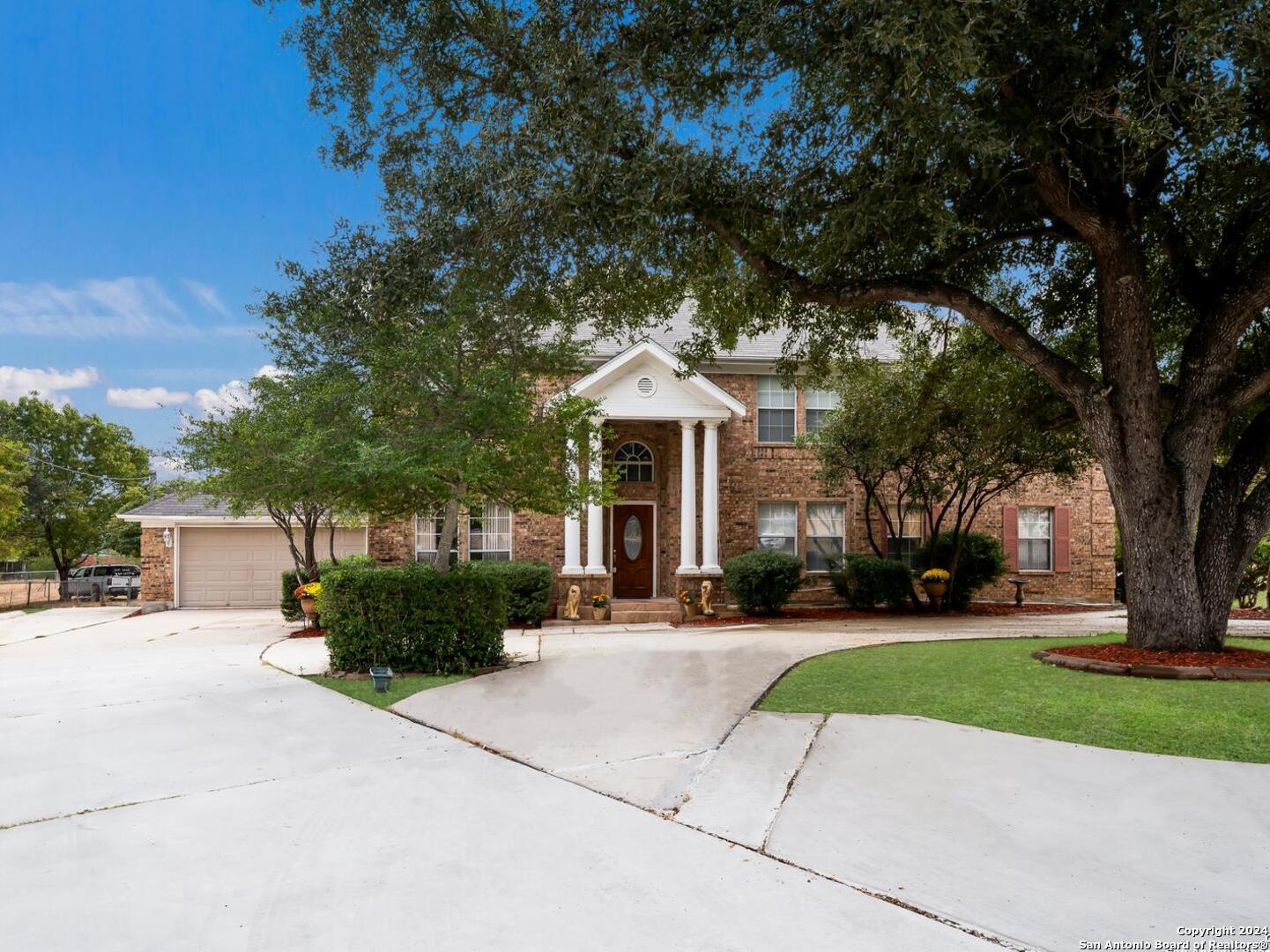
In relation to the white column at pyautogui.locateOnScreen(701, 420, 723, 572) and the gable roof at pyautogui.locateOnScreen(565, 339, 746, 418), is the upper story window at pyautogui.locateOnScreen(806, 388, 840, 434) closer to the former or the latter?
the gable roof at pyautogui.locateOnScreen(565, 339, 746, 418)

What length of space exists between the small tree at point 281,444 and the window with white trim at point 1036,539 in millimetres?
15515

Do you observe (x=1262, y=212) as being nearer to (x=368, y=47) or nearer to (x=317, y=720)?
(x=368, y=47)

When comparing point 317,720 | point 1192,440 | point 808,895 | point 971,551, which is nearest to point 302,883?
point 808,895

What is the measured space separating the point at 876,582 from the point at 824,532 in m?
2.07

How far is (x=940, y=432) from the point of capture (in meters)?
15.2

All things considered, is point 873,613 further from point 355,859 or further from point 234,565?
point 234,565

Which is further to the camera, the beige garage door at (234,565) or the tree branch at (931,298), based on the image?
the beige garage door at (234,565)

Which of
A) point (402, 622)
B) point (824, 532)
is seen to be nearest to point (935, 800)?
point (402, 622)

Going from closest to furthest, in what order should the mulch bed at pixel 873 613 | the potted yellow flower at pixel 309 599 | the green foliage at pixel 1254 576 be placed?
the potted yellow flower at pixel 309 599 → the mulch bed at pixel 873 613 → the green foliage at pixel 1254 576

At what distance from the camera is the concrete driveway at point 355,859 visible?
3.03m

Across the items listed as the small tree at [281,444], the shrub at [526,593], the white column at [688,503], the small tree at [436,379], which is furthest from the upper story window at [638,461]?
the small tree at [436,379]

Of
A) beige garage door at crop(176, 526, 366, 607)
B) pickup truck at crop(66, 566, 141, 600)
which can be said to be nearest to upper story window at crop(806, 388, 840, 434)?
beige garage door at crop(176, 526, 366, 607)

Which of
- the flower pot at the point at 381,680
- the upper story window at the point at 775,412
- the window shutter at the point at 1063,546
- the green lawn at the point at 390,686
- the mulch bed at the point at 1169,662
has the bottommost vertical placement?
the green lawn at the point at 390,686

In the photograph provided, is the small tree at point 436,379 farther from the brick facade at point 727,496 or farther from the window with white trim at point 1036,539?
the window with white trim at point 1036,539
